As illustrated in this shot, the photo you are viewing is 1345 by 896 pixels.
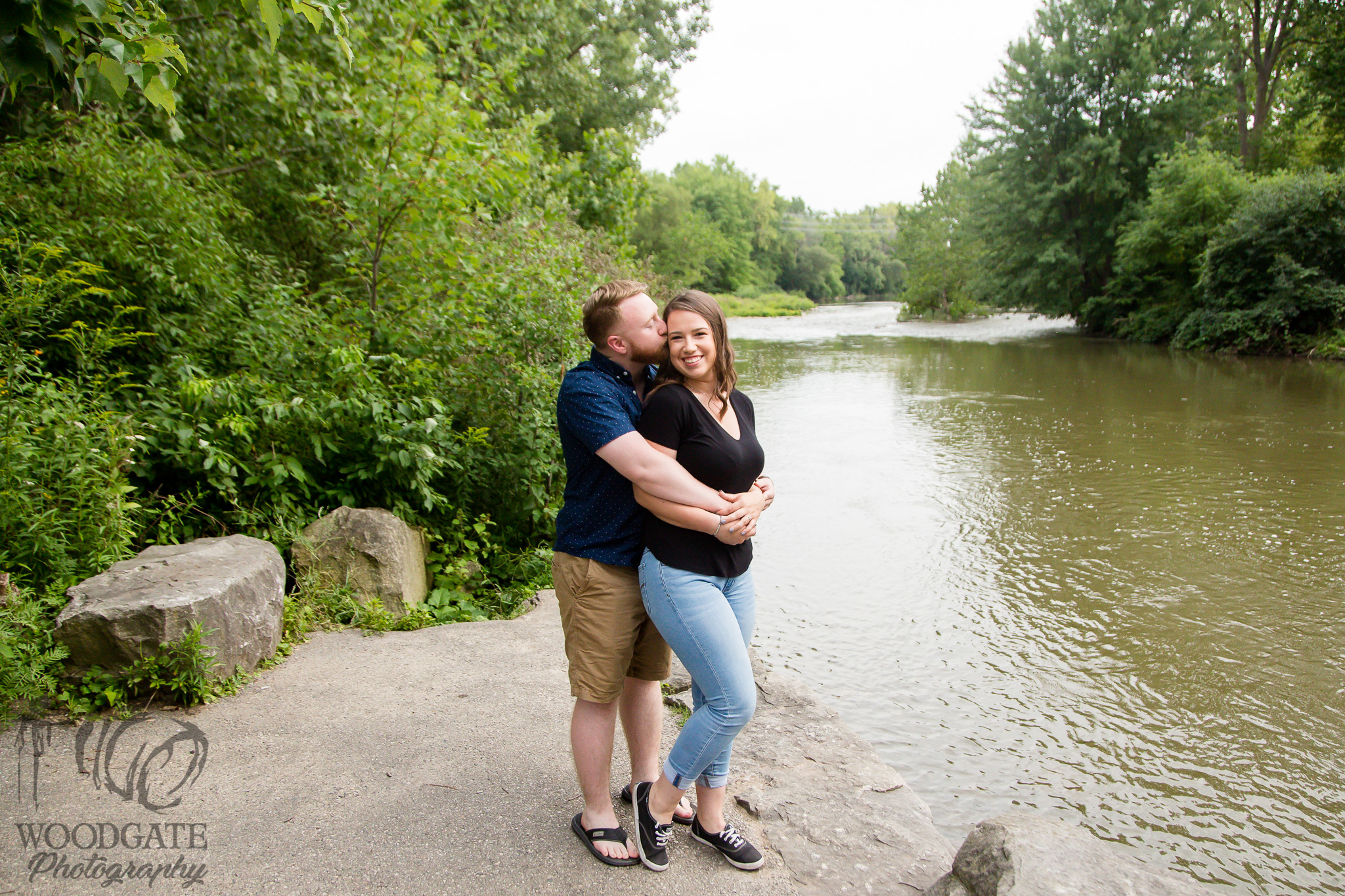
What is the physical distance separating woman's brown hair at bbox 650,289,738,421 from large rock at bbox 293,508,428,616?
2699 millimetres

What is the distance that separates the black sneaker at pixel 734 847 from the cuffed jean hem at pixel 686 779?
0.15 m

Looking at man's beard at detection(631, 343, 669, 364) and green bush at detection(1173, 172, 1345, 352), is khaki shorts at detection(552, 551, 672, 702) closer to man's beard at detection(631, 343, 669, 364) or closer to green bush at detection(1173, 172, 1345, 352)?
man's beard at detection(631, 343, 669, 364)

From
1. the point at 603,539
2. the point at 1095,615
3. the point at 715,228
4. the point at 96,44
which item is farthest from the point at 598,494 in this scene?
the point at 715,228

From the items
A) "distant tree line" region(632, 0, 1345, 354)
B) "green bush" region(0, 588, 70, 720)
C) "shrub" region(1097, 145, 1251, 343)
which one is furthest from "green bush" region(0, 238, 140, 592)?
"shrub" region(1097, 145, 1251, 343)

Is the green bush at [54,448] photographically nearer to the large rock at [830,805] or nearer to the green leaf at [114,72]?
the green leaf at [114,72]

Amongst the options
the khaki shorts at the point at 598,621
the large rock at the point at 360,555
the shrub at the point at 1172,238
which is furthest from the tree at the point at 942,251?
the khaki shorts at the point at 598,621

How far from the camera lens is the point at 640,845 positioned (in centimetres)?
265

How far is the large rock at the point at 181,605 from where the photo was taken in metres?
3.35

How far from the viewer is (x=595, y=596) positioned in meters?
2.55

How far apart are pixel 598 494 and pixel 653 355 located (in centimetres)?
46

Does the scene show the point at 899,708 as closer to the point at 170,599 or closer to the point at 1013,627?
the point at 1013,627

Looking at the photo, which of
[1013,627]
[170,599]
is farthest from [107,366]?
[1013,627]

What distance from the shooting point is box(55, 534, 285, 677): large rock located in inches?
132

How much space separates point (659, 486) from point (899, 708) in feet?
9.40
